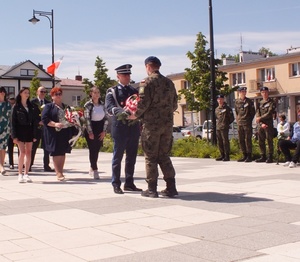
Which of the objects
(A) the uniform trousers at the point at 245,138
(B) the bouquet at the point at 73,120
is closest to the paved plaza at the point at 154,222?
(B) the bouquet at the point at 73,120

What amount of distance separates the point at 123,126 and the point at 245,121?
22.3 feet

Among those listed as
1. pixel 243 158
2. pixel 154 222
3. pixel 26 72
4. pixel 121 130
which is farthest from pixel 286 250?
pixel 26 72

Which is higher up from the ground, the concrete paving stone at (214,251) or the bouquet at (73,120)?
the bouquet at (73,120)

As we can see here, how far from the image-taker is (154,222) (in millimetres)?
6348

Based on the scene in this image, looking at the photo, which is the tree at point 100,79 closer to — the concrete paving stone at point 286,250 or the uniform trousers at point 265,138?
the uniform trousers at point 265,138

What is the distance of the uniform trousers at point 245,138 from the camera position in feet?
48.3

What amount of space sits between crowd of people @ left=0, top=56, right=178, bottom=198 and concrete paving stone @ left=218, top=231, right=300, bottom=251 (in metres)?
2.83

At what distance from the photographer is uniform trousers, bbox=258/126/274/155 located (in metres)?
14.0

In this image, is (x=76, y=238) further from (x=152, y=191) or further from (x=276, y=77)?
(x=276, y=77)

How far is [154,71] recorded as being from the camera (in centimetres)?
816

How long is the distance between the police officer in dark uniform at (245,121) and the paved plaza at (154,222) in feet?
14.1

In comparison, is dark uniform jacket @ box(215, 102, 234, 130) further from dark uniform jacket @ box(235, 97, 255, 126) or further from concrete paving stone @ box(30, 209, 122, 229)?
concrete paving stone @ box(30, 209, 122, 229)

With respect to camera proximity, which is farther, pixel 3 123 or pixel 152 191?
pixel 3 123

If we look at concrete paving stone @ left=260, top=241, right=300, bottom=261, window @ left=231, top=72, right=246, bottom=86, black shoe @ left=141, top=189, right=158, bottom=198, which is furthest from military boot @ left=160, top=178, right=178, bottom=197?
window @ left=231, top=72, right=246, bottom=86
